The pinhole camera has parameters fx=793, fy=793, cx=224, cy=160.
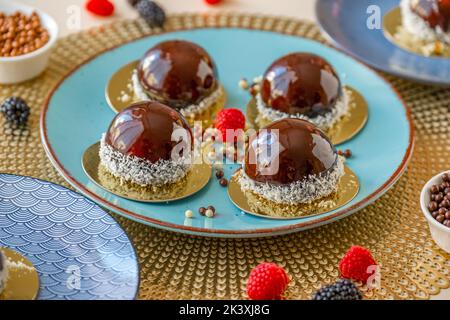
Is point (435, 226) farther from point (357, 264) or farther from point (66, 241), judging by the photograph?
point (66, 241)

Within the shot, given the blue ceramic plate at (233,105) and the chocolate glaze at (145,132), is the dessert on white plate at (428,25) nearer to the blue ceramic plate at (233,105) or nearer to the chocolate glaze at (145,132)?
the blue ceramic plate at (233,105)

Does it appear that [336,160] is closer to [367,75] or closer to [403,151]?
[403,151]

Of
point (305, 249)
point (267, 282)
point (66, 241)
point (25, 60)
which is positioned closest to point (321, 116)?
point (305, 249)

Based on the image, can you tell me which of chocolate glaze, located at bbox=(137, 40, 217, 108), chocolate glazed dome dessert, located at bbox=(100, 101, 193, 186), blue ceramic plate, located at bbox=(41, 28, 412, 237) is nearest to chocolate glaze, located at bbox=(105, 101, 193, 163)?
chocolate glazed dome dessert, located at bbox=(100, 101, 193, 186)

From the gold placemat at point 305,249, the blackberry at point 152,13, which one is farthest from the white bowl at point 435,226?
the blackberry at point 152,13

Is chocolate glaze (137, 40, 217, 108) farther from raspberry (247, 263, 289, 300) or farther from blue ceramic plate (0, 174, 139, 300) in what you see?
raspberry (247, 263, 289, 300)
